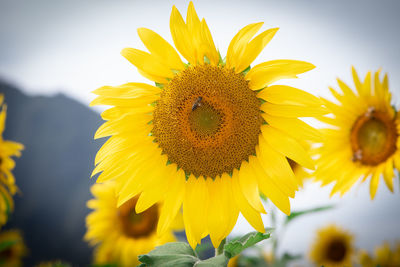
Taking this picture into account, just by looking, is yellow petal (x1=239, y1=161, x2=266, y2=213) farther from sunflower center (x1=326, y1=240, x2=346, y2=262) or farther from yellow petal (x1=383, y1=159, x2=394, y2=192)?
sunflower center (x1=326, y1=240, x2=346, y2=262)

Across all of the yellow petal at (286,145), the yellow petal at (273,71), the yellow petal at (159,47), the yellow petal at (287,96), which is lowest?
the yellow petal at (286,145)

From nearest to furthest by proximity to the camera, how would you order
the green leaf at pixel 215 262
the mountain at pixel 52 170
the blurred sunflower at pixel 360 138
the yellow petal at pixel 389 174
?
the green leaf at pixel 215 262 → the yellow petal at pixel 389 174 → the blurred sunflower at pixel 360 138 → the mountain at pixel 52 170

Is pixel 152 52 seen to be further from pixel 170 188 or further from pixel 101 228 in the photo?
pixel 101 228

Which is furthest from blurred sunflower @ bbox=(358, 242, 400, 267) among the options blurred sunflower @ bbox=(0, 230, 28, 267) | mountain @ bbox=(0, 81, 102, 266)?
mountain @ bbox=(0, 81, 102, 266)

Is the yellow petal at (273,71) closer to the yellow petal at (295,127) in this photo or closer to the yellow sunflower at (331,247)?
the yellow petal at (295,127)

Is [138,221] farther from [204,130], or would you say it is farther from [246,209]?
[246,209]

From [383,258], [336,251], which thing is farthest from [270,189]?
[336,251]

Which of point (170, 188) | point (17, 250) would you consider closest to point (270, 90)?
point (170, 188)

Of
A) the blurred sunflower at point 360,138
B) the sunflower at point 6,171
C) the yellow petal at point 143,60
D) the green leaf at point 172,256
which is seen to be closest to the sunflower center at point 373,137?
the blurred sunflower at point 360,138
